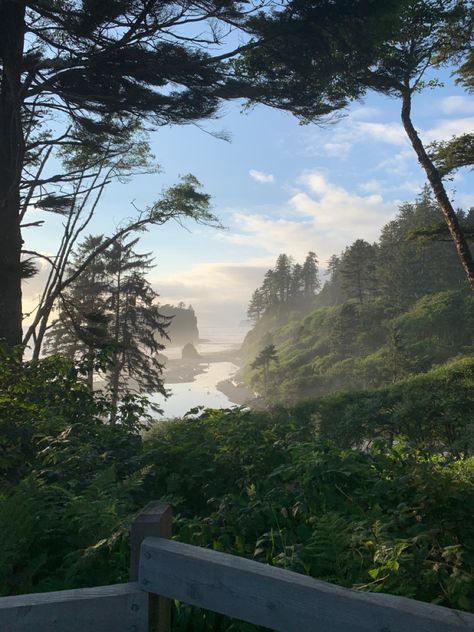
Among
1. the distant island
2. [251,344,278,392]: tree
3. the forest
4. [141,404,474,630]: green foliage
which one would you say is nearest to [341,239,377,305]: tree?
[251,344,278,392]: tree

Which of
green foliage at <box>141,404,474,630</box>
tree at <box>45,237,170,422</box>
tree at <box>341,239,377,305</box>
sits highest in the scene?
tree at <box>341,239,377,305</box>

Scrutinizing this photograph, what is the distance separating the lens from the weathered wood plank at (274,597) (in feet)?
5.05

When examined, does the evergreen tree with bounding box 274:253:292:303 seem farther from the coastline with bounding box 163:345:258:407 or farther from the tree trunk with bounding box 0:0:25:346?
the tree trunk with bounding box 0:0:25:346

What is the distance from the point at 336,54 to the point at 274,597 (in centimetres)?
1010

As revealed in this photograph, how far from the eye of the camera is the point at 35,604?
1.96m

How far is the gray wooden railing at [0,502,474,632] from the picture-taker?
158 centimetres

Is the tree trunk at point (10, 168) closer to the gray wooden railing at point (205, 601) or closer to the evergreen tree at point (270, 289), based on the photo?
the gray wooden railing at point (205, 601)

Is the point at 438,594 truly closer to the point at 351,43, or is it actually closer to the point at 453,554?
the point at 453,554

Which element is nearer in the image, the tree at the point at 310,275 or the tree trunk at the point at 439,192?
the tree trunk at the point at 439,192

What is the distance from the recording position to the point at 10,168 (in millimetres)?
9242

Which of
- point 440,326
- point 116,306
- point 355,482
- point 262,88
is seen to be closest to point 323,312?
point 440,326

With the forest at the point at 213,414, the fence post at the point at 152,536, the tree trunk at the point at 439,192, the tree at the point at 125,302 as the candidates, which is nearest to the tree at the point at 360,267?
the tree at the point at 125,302

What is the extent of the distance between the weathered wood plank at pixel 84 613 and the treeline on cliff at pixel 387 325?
31.1 m

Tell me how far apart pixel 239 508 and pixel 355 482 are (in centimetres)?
112
